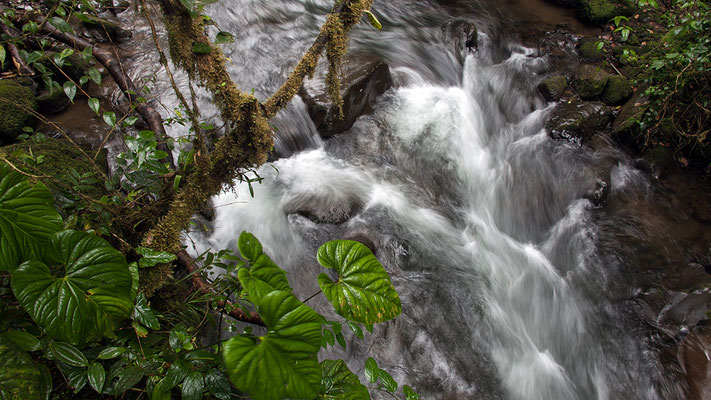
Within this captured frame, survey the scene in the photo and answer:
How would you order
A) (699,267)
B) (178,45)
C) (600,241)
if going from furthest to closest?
(600,241) < (699,267) < (178,45)

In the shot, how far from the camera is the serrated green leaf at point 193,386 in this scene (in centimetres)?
139

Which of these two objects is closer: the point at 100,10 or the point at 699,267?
the point at 699,267

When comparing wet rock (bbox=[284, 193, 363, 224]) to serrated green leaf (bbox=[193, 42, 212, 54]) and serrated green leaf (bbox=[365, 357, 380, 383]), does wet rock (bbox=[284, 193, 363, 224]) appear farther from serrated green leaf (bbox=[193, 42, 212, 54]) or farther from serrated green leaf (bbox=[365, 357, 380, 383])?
serrated green leaf (bbox=[193, 42, 212, 54])

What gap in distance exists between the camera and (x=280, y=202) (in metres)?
3.83

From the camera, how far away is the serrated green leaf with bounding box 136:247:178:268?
169 centimetres

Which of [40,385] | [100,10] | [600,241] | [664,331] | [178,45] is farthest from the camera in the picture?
[100,10]

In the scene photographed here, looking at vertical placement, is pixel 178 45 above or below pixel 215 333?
above

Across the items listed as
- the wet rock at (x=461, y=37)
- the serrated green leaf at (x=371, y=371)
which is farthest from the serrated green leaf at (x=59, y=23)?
the wet rock at (x=461, y=37)

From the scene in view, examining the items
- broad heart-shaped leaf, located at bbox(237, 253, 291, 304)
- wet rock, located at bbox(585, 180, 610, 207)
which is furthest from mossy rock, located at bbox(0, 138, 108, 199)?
wet rock, located at bbox(585, 180, 610, 207)

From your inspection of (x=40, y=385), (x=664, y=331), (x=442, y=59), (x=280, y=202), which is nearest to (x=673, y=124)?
(x=664, y=331)

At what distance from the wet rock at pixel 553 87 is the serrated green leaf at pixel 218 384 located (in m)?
5.46

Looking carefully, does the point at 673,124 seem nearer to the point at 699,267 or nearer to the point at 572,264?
the point at 699,267

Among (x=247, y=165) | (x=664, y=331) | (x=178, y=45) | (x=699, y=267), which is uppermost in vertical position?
(x=178, y=45)

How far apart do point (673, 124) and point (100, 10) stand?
22.9 feet
